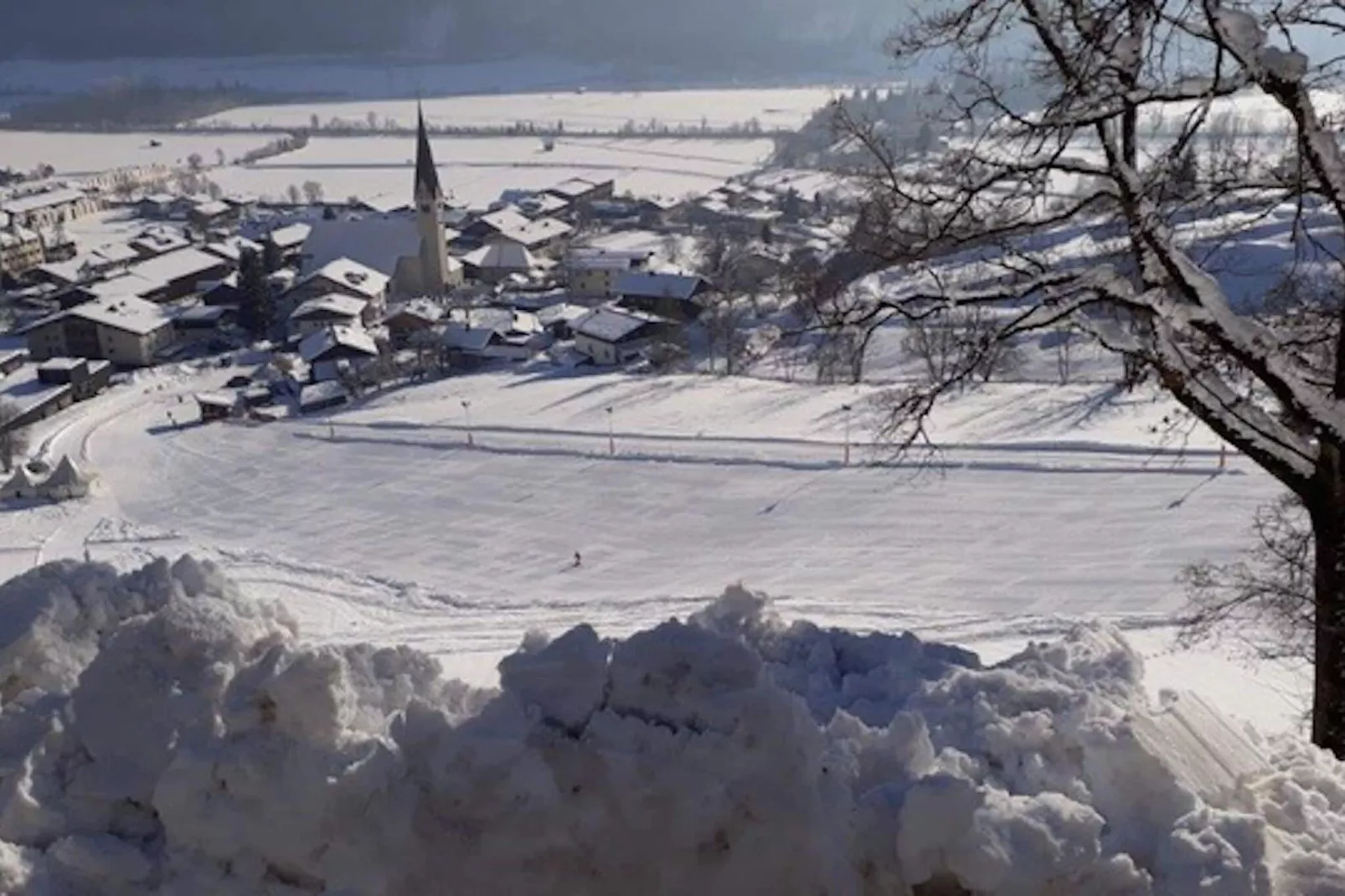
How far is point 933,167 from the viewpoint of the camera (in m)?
3.01

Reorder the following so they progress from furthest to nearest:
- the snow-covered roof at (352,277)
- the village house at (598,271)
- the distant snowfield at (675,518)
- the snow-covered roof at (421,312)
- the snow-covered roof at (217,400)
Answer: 1. the village house at (598,271)
2. the snow-covered roof at (352,277)
3. the snow-covered roof at (421,312)
4. the snow-covered roof at (217,400)
5. the distant snowfield at (675,518)

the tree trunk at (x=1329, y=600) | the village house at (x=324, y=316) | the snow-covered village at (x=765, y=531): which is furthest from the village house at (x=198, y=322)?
the tree trunk at (x=1329, y=600)

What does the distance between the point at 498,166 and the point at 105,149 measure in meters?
26.1

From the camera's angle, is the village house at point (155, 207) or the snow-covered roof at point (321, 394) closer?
the snow-covered roof at point (321, 394)

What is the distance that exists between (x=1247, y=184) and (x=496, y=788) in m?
1.95

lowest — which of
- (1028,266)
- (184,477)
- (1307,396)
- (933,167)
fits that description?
(184,477)

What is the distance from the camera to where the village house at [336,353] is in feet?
96.4

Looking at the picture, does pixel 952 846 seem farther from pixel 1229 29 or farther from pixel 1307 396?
pixel 1229 29

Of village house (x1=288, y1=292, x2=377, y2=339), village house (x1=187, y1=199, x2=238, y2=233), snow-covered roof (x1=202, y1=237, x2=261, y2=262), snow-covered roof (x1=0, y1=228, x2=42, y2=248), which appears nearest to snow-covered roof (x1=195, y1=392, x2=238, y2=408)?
village house (x1=288, y1=292, x2=377, y2=339)

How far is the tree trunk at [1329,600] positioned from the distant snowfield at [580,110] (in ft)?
236

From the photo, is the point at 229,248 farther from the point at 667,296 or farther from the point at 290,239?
the point at 667,296

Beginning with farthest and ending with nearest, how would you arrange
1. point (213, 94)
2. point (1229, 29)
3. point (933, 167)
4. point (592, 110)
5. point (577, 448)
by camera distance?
1. point (213, 94)
2. point (592, 110)
3. point (577, 448)
4. point (933, 167)
5. point (1229, 29)

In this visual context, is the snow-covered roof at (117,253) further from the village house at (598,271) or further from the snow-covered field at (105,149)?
the snow-covered field at (105,149)

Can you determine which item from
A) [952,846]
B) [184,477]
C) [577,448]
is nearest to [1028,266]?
[952,846]
